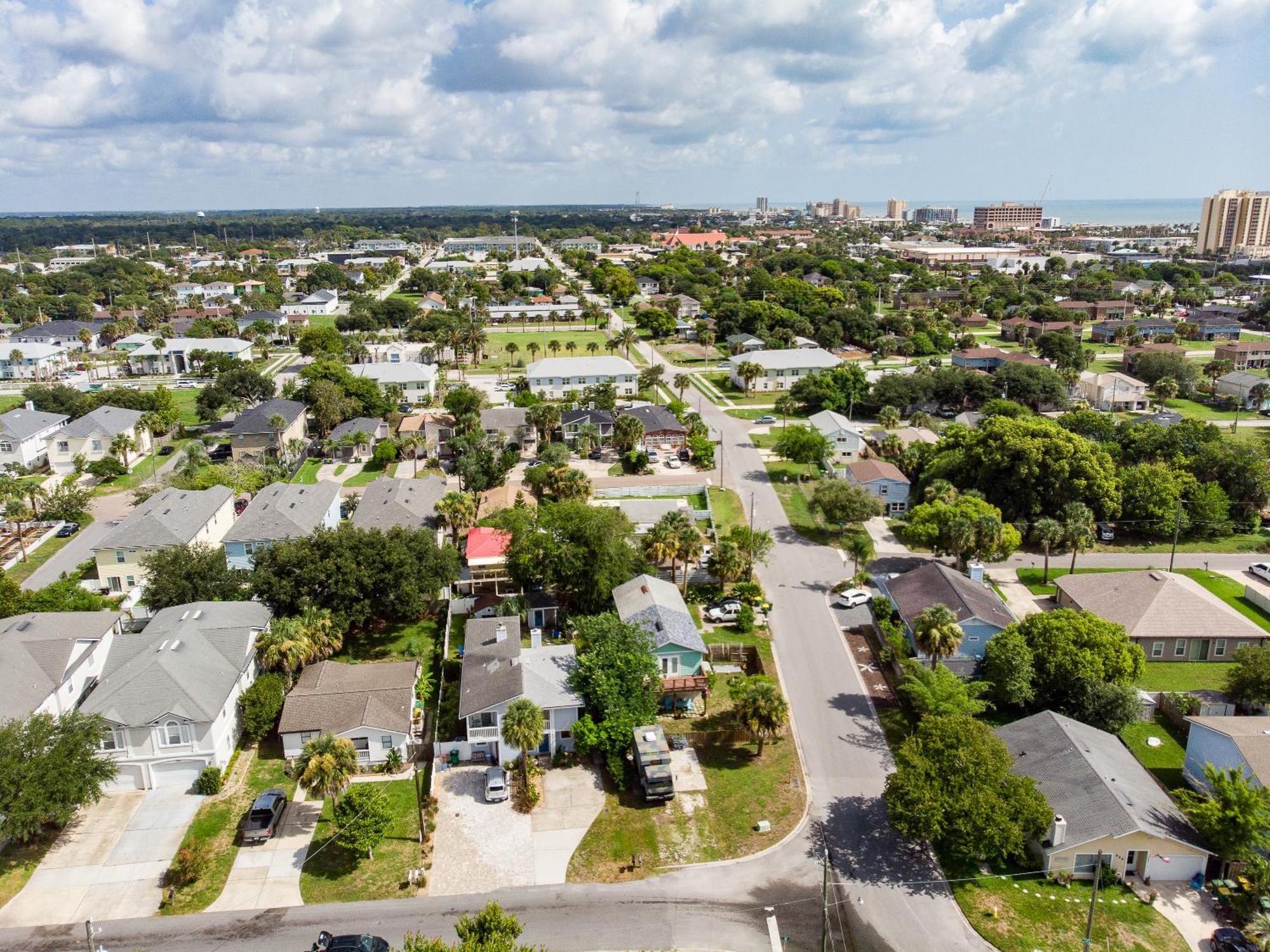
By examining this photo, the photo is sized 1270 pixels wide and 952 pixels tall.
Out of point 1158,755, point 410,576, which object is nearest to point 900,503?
point 1158,755

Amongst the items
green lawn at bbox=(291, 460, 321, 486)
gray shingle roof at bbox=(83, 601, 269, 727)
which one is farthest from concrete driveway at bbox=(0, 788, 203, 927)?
green lawn at bbox=(291, 460, 321, 486)

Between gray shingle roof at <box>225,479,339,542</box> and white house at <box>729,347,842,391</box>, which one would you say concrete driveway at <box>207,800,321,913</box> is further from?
white house at <box>729,347,842,391</box>

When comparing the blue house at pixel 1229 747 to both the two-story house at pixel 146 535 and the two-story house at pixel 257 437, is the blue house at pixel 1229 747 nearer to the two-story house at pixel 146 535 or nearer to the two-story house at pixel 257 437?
the two-story house at pixel 146 535

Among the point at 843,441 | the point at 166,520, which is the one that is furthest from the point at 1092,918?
the point at 843,441

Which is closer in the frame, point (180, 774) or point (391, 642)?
point (180, 774)

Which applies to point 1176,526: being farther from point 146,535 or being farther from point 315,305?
point 315,305

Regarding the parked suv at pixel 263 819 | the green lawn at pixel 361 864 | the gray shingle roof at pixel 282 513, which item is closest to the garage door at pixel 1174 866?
the green lawn at pixel 361 864
